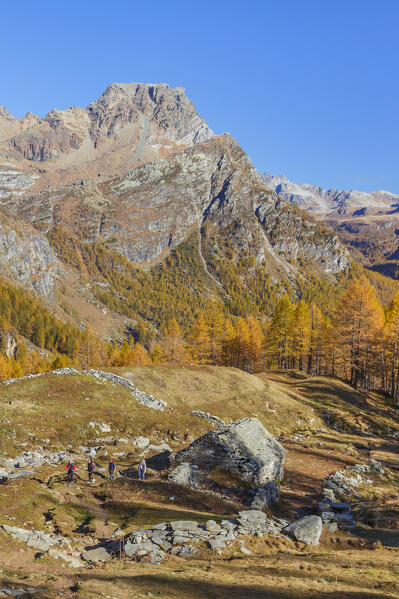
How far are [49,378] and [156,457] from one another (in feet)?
65.3

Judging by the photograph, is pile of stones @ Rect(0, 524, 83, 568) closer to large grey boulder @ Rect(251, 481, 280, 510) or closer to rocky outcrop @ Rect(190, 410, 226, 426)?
large grey boulder @ Rect(251, 481, 280, 510)

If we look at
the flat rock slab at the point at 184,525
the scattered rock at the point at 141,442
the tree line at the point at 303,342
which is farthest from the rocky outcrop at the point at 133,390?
the flat rock slab at the point at 184,525

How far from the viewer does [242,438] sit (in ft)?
93.5

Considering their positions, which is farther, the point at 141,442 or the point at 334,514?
the point at 141,442

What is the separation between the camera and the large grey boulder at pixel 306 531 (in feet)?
65.7

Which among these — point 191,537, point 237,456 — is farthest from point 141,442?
point 191,537

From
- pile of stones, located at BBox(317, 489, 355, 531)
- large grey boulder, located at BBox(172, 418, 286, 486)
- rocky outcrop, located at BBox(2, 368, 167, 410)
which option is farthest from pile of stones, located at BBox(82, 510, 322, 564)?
rocky outcrop, located at BBox(2, 368, 167, 410)

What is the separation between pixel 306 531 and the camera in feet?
66.7

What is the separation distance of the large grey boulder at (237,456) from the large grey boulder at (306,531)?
20.5ft

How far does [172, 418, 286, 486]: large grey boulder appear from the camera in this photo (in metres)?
27.3

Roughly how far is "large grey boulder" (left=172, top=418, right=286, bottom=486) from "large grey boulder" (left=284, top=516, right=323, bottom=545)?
246 inches

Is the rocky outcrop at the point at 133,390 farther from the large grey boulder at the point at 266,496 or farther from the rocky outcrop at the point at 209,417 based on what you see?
the large grey boulder at the point at 266,496

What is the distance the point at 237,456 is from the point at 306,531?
312 inches

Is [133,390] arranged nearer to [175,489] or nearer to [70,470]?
[70,470]
